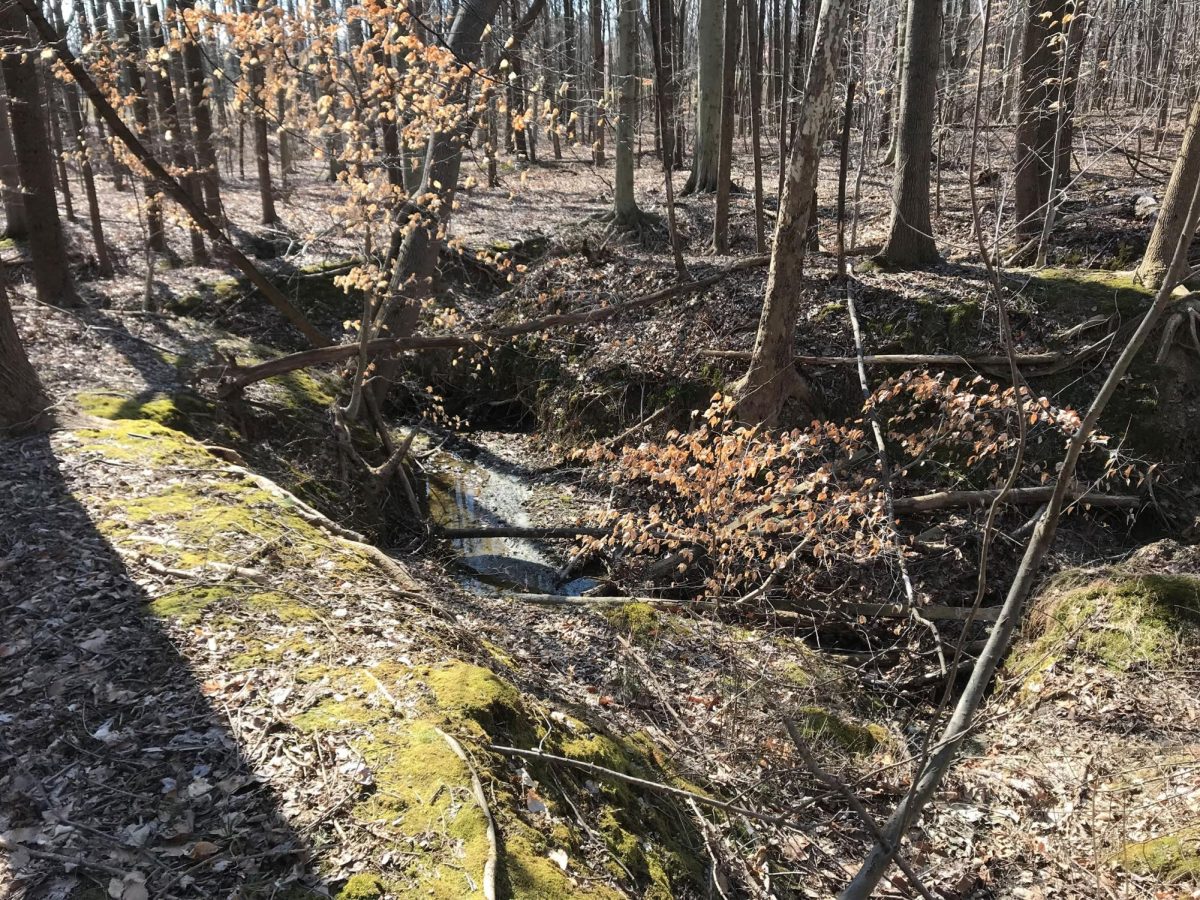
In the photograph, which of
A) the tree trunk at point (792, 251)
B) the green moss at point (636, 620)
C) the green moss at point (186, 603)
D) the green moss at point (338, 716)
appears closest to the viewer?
the green moss at point (338, 716)

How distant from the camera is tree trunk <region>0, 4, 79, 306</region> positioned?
923 centimetres

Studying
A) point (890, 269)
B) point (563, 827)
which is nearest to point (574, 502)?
point (890, 269)

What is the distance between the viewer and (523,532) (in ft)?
28.0

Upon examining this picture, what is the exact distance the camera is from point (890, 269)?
32.6 feet

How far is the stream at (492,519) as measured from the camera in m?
8.13

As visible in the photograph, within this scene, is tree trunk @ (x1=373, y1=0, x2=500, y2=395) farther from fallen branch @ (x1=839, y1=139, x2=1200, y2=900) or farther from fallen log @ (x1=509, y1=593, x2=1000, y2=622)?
fallen branch @ (x1=839, y1=139, x2=1200, y2=900)

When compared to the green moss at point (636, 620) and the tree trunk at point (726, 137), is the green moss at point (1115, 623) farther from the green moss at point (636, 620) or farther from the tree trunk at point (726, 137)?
the tree trunk at point (726, 137)

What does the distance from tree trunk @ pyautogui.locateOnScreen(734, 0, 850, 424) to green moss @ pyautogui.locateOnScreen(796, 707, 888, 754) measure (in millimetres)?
3916

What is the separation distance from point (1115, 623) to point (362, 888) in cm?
532

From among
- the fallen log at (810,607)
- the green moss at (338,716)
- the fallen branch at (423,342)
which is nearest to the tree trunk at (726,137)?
the fallen branch at (423,342)

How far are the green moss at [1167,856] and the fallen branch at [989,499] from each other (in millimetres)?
3904

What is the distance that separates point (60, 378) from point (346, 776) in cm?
691

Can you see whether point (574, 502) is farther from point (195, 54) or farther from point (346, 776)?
point (195, 54)

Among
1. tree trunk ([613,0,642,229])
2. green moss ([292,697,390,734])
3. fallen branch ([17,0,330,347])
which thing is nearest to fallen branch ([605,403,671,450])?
fallen branch ([17,0,330,347])
